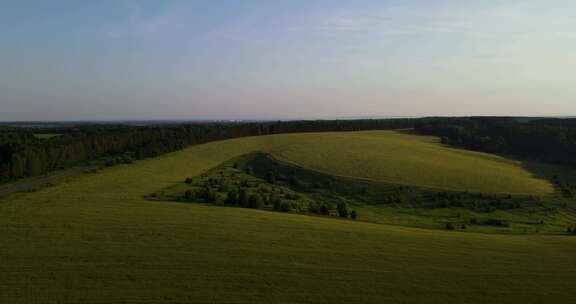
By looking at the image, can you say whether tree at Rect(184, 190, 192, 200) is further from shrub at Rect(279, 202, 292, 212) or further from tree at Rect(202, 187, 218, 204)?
shrub at Rect(279, 202, 292, 212)

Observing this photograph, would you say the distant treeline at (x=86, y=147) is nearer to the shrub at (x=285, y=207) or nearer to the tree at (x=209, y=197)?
the tree at (x=209, y=197)

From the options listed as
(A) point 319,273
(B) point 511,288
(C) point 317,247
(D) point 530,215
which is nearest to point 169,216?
(C) point 317,247

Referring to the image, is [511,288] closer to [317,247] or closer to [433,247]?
[433,247]

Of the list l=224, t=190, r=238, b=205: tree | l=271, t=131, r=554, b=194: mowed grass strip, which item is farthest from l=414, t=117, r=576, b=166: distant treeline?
l=224, t=190, r=238, b=205: tree

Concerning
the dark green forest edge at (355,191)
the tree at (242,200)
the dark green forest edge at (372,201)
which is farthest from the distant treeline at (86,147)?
the tree at (242,200)

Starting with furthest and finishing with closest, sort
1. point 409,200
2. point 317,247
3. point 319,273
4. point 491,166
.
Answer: point 491,166
point 409,200
point 317,247
point 319,273
